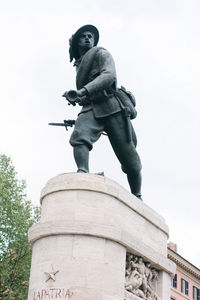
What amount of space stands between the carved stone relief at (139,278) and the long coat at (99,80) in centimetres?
269

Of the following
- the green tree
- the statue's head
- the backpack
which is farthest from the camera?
the green tree

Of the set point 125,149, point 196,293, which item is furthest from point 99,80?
point 196,293

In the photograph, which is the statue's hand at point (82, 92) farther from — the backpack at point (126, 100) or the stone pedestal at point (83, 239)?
the stone pedestal at point (83, 239)

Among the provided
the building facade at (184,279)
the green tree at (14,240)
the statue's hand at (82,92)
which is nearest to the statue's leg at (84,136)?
the statue's hand at (82,92)

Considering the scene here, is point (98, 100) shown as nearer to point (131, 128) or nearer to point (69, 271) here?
point (131, 128)

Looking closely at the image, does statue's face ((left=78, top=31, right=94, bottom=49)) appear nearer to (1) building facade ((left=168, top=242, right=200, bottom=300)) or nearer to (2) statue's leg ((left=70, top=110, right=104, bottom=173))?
(2) statue's leg ((left=70, top=110, right=104, bottom=173))

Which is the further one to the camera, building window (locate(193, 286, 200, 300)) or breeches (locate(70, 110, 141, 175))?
building window (locate(193, 286, 200, 300))

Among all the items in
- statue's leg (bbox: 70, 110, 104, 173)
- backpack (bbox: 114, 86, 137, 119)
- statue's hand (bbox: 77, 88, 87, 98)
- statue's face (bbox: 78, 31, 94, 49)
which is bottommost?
statue's leg (bbox: 70, 110, 104, 173)

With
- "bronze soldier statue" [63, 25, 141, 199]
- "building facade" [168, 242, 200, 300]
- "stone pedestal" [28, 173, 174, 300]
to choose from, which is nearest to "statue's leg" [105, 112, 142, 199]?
"bronze soldier statue" [63, 25, 141, 199]

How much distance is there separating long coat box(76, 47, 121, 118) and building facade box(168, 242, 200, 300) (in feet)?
130

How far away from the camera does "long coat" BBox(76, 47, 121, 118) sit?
9.76 metres

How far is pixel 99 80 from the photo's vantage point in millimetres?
9727

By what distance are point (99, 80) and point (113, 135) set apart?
3.60 ft

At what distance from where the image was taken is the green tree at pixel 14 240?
2648 centimetres
